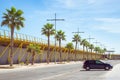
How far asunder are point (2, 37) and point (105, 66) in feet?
68.9

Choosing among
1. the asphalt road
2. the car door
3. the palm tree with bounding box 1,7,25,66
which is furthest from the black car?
the palm tree with bounding box 1,7,25,66

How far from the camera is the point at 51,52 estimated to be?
10575cm

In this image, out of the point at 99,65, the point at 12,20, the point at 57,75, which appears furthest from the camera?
the point at 12,20

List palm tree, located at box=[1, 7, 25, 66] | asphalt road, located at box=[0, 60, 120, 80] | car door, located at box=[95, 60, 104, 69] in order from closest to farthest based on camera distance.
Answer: asphalt road, located at box=[0, 60, 120, 80], car door, located at box=[95, 60, 104, 69], palm tree, located at box=[1, 7, 25, 66]

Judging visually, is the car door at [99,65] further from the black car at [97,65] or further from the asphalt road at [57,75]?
the asphalt road at [57,75]

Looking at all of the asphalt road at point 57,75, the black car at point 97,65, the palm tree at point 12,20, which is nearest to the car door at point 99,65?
the black car at point 97,65

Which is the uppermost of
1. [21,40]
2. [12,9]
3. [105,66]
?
[12,9]

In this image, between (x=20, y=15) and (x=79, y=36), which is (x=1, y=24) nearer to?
(x=20, y=15)

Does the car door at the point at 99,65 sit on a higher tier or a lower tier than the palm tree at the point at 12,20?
lower

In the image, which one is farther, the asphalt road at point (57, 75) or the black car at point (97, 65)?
the black car at point (97, 65)

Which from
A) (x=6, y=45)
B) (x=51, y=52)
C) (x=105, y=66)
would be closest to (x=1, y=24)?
(x=6, y=45)

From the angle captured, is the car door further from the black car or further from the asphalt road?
the asphalt road

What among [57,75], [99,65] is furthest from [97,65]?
[57,75]

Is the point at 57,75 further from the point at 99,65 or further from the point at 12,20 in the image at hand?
the point at 12,20
